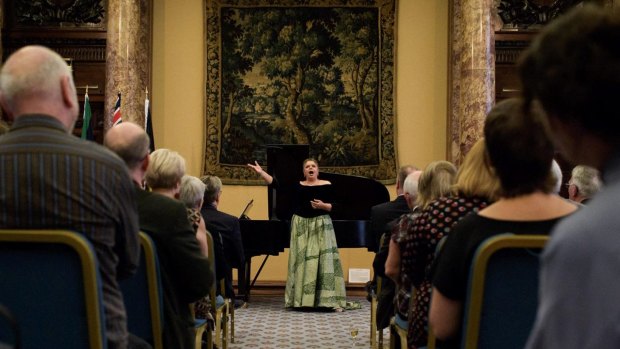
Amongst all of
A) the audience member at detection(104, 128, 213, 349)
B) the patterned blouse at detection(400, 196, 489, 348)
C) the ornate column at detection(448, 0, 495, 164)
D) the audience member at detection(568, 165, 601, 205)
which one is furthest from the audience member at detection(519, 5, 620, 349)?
the ornate column at detection(448, 0, 495, 164)

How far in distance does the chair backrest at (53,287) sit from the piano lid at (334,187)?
24.8 ft

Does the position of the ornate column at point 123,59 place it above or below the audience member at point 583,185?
above

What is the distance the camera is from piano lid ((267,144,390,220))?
9.94 meters

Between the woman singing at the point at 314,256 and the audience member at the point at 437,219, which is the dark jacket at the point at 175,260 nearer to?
the audience member at the point at 437,219

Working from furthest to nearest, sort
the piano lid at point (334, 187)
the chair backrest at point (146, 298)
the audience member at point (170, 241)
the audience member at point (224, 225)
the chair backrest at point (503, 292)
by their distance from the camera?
the piano lid at point (334, 187)
the audience member at point (224, 225)
the audience member at point (170, 241)
the chair backrest at point (146, 298)
the chair backrest at point (503, 292)

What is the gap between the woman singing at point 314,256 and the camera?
9477mm

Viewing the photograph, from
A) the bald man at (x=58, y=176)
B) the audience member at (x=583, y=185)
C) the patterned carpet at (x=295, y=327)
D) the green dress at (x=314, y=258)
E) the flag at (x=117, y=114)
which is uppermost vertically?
the flag at (x=117, y=114)

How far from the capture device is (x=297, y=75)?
40.8ft

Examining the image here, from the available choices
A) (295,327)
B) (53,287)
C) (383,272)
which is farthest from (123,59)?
(53,287)

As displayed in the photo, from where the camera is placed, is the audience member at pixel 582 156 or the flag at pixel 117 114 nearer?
the audience member at pixel 582 156

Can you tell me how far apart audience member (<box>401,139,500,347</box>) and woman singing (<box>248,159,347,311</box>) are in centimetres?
585

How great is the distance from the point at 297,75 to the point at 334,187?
117 inches

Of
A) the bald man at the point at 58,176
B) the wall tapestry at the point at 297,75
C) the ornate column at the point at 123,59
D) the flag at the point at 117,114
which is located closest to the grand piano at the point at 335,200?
the flag at the point at 117,114

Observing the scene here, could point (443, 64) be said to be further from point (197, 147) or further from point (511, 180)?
point (511, 180)
